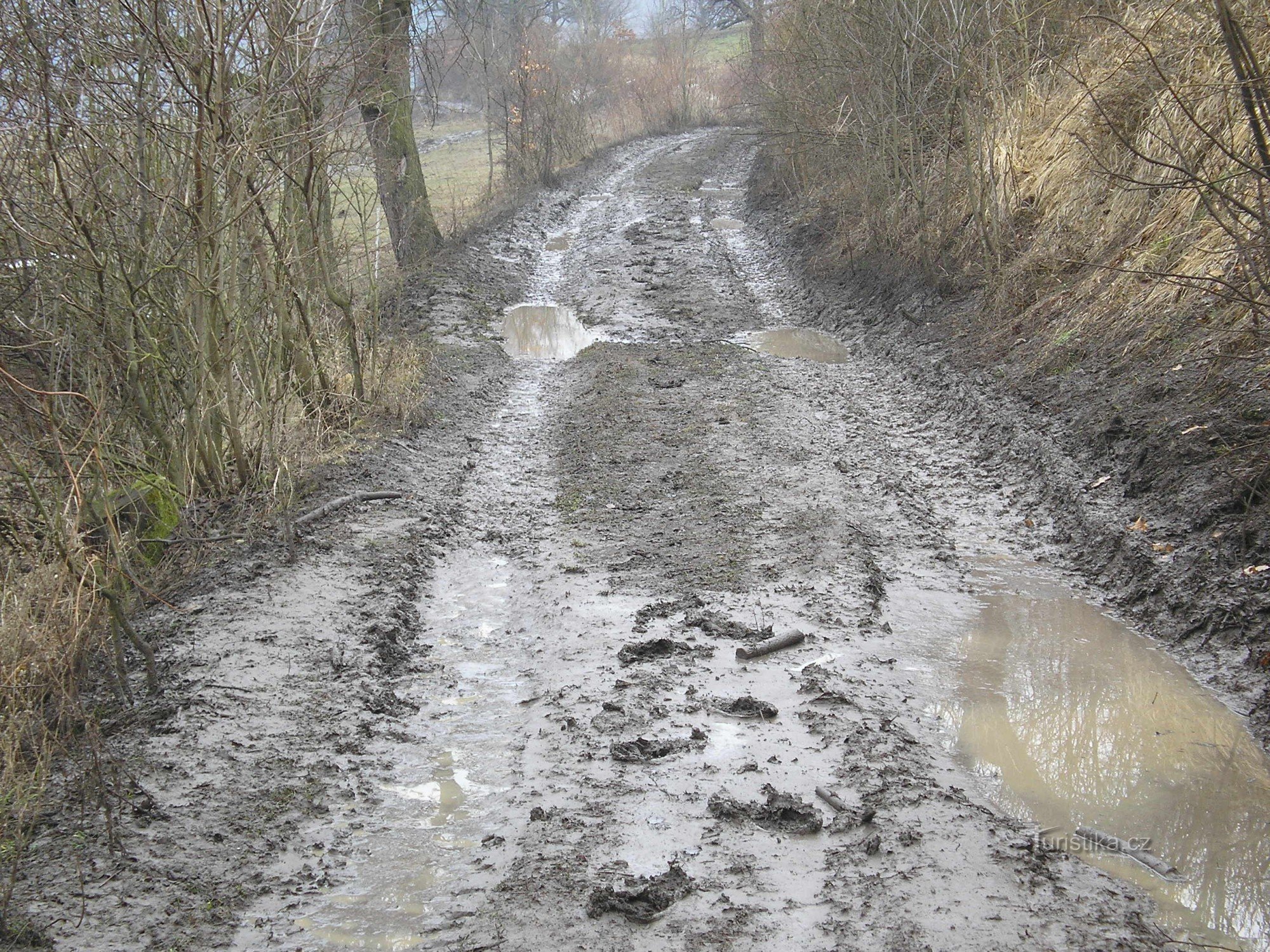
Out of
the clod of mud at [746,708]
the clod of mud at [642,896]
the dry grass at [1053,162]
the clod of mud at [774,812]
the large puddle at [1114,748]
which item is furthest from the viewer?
the dry grass at [1053,162]

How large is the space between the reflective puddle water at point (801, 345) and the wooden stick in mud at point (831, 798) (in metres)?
7.26

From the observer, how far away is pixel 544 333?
12.6 m

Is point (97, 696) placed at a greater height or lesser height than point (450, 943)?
greater

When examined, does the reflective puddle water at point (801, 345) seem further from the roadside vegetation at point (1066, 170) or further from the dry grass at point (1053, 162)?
the dry grass at point (1053, 162)

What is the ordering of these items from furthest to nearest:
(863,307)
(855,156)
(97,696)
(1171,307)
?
(855,156), (863,307), (1171,307), (97,696)

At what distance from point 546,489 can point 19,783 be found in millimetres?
4535

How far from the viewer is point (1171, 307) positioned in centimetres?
757

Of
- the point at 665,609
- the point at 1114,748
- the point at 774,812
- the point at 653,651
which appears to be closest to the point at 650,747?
the point at 774,812

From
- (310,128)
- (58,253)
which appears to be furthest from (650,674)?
(310,128)

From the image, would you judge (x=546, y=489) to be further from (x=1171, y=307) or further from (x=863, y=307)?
(x=863, y=307)

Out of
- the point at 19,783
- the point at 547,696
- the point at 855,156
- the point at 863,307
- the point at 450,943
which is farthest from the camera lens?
the point at 855,156

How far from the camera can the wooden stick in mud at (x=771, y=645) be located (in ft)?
17.0

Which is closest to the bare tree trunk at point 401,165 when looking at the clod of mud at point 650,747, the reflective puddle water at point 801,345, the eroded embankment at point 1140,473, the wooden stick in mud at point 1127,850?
the reflective puddle water at point 801,345

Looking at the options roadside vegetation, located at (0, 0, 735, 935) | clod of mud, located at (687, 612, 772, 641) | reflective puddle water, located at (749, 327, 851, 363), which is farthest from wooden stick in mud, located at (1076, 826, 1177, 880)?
reflective puddle water, located at (749, 327, 851, 363)
